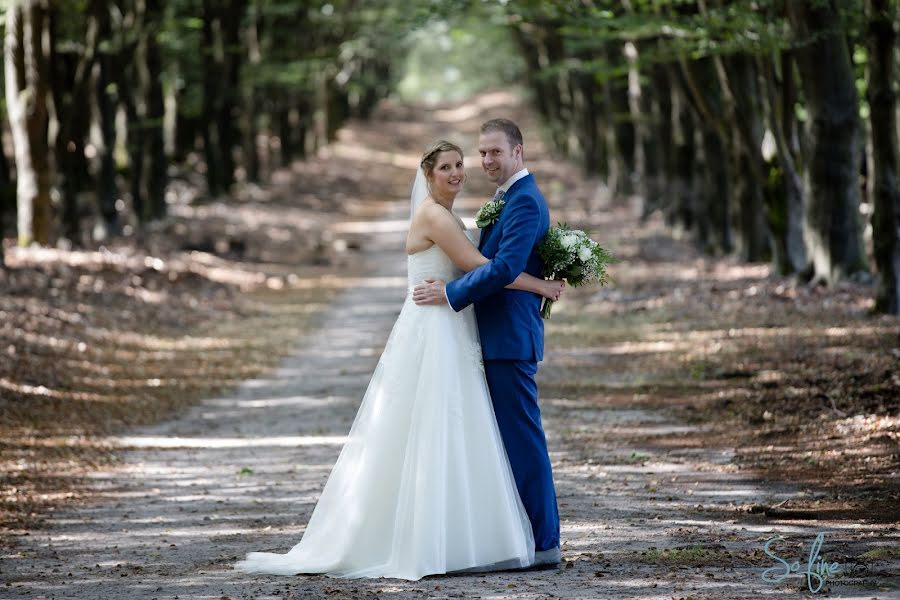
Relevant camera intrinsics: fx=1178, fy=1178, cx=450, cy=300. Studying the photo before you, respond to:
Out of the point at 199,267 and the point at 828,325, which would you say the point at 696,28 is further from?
the point at 199,267

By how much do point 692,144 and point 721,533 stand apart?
64.2 ft

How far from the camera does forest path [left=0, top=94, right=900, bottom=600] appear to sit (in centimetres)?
589

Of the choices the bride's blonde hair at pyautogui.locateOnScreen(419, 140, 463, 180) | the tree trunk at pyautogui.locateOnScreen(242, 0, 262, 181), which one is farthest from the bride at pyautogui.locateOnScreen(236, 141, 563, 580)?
the tree trunk at pyautogui.locateOnScreen(242, 0, 262, 181)

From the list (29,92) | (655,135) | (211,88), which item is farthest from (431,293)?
(211,88)

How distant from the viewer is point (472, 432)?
21.0 ft

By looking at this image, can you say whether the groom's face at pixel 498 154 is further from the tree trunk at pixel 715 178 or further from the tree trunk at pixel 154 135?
the tree trunk at pixel 154 135

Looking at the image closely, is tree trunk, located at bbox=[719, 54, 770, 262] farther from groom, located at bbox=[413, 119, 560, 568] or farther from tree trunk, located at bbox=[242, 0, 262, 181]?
tree trunk, located at bbox=[242, 0, 262, 181]

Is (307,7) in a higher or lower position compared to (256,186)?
higher

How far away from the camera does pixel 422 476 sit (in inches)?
249

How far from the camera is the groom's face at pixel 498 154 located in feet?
20.9

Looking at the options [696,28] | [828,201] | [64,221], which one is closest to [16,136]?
[64,221]

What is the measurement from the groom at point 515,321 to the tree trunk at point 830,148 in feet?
29.4

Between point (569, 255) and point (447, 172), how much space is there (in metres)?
0.81

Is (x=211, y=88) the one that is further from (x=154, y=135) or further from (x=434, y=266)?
(x=434, y=266)
